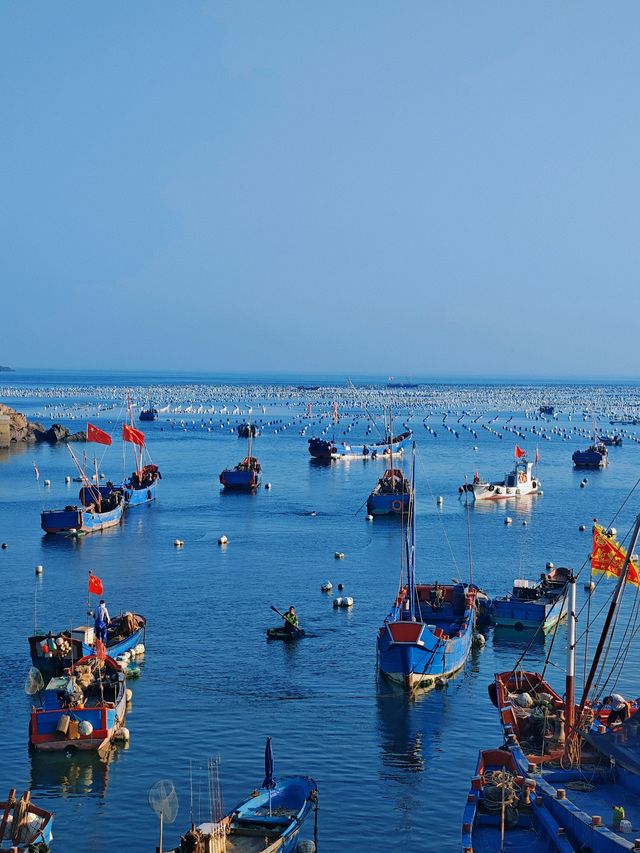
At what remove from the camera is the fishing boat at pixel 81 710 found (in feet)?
114

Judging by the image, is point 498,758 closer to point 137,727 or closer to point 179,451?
point 137,727

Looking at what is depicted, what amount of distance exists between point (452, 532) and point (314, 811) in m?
53.2

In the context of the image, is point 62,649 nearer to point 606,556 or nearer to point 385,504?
point 606,556

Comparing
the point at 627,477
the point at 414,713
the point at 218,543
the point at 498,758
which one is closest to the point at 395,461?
the point at 627,477

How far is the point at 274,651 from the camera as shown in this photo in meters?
47.4

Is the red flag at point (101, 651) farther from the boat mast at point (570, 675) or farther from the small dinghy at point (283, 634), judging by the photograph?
the boat mast at point (570, 675)

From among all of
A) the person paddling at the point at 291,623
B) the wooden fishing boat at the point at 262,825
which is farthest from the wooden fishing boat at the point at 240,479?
Result: the wooden fishing boat at the point at 262,825

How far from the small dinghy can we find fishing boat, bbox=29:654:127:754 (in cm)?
1113

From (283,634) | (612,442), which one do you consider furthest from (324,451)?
(283,634)

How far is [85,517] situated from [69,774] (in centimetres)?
4752

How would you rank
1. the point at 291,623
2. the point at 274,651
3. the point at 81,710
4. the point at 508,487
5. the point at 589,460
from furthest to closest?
the point at 589,460 < the point at 508,487 < the point at 291,623 < the point at 274,651 < the point at 81,710

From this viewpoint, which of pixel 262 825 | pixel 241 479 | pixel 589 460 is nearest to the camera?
pixel 262 825

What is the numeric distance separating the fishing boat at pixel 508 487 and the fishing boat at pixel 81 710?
6332 centimetres

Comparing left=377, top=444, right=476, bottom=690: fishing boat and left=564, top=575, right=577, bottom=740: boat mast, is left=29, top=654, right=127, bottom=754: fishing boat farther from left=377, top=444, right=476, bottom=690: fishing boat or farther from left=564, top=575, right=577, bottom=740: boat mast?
left=564, top=575, right=577, bottom=740: boat mast
